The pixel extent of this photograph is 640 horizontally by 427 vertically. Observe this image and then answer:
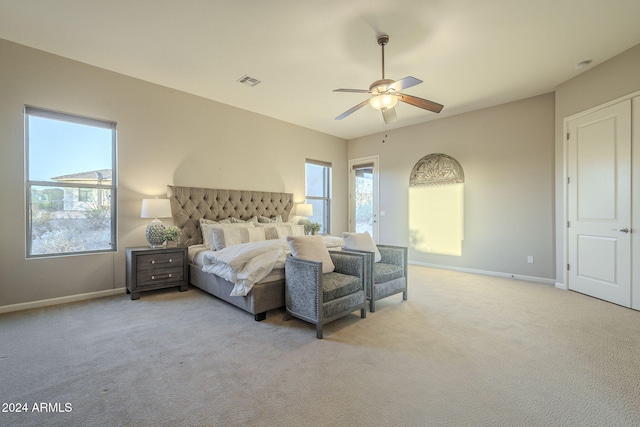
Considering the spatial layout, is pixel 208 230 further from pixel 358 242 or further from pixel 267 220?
pixel 358 242

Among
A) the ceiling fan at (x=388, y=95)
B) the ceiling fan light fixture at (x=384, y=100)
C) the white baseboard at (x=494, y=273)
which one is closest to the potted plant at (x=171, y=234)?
the ceiling fan at (x=388, y=95)

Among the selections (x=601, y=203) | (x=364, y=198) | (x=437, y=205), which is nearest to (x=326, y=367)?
(x=601, y=203)

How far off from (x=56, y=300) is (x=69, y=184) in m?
1.46

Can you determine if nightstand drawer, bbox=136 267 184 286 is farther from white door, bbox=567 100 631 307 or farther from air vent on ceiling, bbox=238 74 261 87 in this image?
white door, bbox=567 100 631 307

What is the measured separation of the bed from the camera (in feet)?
9.79

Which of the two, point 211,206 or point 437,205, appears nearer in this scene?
point 211,206

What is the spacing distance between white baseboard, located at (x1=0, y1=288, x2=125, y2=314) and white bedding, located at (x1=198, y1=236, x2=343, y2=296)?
1557 mm

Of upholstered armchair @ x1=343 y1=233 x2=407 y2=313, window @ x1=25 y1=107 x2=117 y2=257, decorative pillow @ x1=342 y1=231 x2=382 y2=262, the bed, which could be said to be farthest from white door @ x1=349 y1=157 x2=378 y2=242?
window @ x1=25 y1=107 x2=117 y2=257

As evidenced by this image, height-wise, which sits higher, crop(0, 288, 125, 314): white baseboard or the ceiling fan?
the ceiling fan

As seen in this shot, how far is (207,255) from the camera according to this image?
3609 mm

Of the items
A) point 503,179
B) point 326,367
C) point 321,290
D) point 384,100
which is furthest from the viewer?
point 503,179

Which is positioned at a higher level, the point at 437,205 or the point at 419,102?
the point at 419,102

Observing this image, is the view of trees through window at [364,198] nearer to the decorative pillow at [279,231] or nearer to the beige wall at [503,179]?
the beige wall at [503,179]

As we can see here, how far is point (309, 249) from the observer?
3.02m
